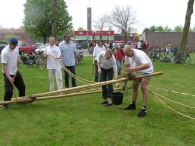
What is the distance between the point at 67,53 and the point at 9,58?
7.44 ft

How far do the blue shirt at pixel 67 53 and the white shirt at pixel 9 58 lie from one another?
6.33ft

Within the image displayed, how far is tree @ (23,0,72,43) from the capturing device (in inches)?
1679

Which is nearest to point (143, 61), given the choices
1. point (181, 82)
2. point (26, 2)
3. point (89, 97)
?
point (89, 97)

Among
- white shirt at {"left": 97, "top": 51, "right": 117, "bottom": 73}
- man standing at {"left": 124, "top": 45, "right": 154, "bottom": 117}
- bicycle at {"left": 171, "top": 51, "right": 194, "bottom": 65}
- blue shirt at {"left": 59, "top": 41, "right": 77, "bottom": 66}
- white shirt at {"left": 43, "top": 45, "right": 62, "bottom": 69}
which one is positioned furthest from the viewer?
bicycle at {"left": 171, "top": 51, "right": 194, "bottom": 65}

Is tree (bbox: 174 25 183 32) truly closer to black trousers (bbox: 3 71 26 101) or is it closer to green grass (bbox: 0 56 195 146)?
green grass (bbox: 0 56 195 146)

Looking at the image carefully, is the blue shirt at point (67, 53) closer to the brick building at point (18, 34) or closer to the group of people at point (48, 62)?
the group of people at point (48, 62)

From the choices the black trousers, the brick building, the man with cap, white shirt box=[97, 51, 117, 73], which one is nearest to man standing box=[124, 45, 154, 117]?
white shirt box=[97, 51, 117, 73]

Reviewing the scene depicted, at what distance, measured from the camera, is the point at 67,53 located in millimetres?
7945

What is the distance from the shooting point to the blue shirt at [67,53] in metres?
7.94

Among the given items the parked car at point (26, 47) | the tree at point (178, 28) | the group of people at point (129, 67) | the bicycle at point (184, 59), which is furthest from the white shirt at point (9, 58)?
the tree at point (178, 28)

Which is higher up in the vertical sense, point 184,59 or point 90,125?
point 184,59

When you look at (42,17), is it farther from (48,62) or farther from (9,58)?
(9,58)

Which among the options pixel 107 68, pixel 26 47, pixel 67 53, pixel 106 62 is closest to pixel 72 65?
pixel 67 53

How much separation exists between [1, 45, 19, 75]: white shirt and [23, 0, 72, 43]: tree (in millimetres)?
37609
